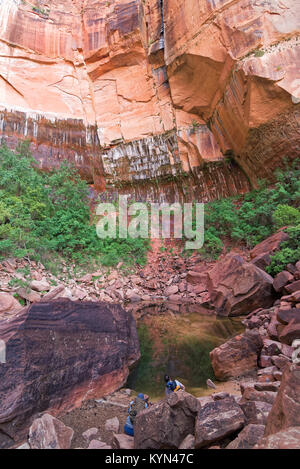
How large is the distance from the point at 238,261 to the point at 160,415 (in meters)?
6.37

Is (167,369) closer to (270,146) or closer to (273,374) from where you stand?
(273,374)

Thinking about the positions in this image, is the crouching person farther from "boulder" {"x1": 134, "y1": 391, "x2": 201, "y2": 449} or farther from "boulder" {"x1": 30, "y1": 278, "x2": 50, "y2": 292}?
"boulder" {"x1": 30, "y1": 278, "x2": 50, "y2": 292}

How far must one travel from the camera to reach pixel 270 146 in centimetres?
1207

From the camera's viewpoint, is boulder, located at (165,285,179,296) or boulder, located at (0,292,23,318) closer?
boulder, located at (0,292,23,318)

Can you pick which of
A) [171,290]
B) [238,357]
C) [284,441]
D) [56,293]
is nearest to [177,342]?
[238,357]

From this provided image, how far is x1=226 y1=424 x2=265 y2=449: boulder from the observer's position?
204 centimetres

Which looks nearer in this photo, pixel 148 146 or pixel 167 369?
pixel 167 369

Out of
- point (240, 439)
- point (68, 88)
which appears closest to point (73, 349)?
point (240, 439)

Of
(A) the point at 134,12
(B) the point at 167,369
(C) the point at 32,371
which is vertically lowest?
(B) the point at 167,369

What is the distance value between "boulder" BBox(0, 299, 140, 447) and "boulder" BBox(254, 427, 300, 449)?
2.80m

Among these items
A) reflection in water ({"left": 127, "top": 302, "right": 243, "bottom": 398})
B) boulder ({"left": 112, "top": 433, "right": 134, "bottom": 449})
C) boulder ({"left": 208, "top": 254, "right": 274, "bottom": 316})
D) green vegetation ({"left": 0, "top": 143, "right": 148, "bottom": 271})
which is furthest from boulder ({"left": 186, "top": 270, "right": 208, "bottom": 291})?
boulder ({"left": 112, "top": 433, "right": 134, "bottom": 449})

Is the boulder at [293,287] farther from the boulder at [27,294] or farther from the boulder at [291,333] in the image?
the boulder at [27,294]

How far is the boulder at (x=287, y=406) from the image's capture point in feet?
6.33

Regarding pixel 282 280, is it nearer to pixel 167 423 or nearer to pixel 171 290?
pixel 171 290
